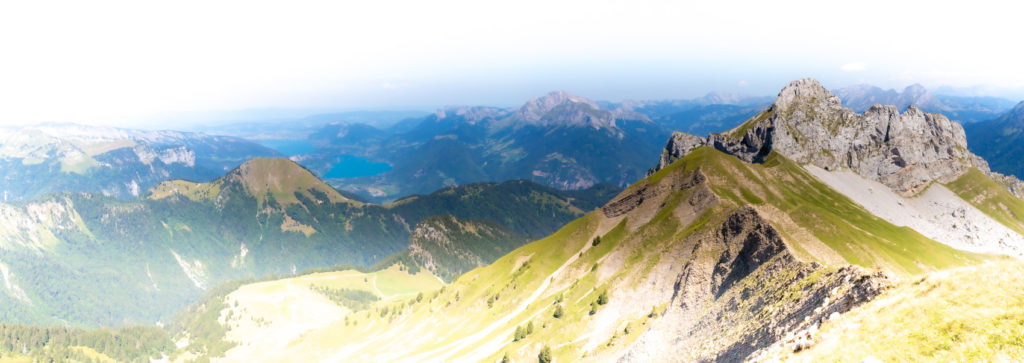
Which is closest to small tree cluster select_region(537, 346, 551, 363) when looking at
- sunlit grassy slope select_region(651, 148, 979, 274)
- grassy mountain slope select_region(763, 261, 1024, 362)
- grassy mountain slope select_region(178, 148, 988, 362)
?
grassy mountain slope select_region(178, 148, 988, 362)

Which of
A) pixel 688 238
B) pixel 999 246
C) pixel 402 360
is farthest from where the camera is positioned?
pixel 999 246

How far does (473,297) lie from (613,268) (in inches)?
2826

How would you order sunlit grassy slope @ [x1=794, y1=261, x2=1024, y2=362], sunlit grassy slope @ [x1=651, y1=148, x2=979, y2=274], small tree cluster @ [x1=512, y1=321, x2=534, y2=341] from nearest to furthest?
1. sunlit grassy slope @ [x1=794, y1=261, x2=1024, y2=362]
2. sunlit grassy slope @ [x1=651, y1=148, x2=979, y2=274]
3. small tree cluster @ [x1=512, y1=321, x2=534, y2=341]

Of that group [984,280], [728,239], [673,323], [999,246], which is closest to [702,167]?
[728,239]

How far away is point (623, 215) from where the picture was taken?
6491 inches

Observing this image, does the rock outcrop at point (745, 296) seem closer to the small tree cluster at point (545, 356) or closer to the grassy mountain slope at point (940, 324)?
the grassy mountain slope at point (940, 324)

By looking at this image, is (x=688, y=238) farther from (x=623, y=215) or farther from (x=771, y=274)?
(x=623, y=215)

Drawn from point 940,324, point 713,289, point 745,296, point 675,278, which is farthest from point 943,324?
point 675,278

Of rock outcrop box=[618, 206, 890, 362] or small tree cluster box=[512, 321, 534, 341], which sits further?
small tree cluster box=[512, 321, 534, 341]

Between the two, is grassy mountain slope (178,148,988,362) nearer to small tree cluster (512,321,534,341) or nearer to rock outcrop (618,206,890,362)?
rock outcrop (618,206,890,362)

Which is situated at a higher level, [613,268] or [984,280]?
[984,280]

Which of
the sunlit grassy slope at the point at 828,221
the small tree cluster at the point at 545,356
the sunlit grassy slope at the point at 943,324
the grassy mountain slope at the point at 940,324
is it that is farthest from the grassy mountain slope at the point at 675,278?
the sunlit grassy slope at the point at 943,324

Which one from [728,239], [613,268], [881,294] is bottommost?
[613,268]

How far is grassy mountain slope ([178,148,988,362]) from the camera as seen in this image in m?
52.2
